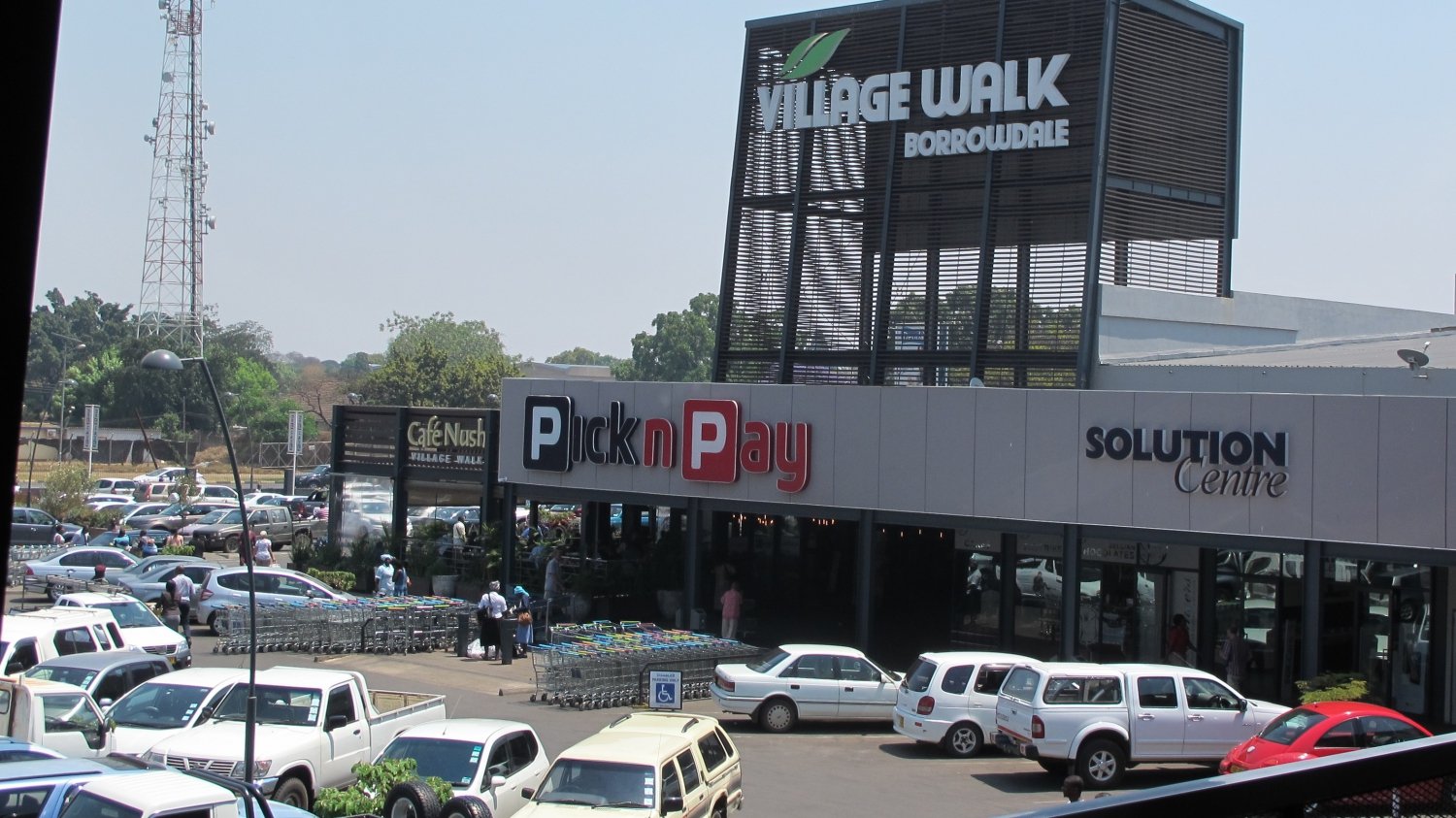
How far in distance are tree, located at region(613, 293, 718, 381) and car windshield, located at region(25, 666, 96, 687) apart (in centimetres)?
14575

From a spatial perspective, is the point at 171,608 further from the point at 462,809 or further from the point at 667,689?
the point at 462,809

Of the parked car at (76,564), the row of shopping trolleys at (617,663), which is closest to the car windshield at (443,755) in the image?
the row of shopping trolleys at (617,663)

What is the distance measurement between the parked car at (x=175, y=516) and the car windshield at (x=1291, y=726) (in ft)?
135

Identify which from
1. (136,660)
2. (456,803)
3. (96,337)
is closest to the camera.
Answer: (456,803)

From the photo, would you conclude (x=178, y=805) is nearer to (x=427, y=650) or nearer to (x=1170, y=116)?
(x=427, y=650)

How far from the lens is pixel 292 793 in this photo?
16.4 metres

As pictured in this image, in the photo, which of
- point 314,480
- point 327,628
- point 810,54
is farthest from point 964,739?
point 314,480

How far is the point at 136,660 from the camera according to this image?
66.9 feet

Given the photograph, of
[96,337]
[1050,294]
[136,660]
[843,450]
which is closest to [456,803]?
[136,660]

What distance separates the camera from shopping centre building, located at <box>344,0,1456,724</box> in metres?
22.3

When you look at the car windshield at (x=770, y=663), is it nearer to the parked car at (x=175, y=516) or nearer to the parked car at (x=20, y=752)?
the parked car at (x=20, y=752)

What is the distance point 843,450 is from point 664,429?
181 inches

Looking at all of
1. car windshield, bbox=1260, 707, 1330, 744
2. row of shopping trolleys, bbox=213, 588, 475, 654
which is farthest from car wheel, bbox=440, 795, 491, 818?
row of shopping trolleys, bbox=213, 588, 475, 654

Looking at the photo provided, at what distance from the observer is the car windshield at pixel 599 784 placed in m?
13.7
